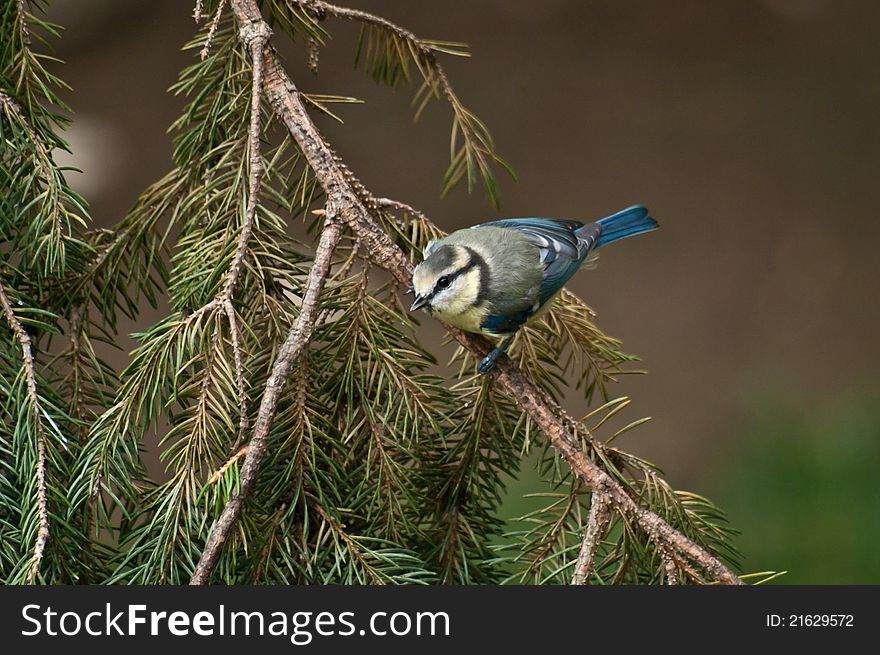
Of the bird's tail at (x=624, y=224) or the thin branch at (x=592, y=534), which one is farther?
the bird's tail at (x=624, y=224)

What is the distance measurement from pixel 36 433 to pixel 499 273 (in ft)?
2.07

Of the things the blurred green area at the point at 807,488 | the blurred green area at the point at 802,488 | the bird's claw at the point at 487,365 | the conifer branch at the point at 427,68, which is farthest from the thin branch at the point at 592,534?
A: the blurred green area at the point at 807,488

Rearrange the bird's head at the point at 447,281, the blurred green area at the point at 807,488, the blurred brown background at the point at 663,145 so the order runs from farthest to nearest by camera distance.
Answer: the blurred brown background at the point at 663,145 < the blurred green area at the point at 807,488 < the bird's head at the point at 447,281

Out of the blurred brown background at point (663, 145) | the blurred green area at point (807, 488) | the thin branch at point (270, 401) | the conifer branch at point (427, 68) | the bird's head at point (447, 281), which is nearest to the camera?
the thin branch at point (270, 401)

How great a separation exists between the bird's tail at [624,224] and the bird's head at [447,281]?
39 centimetres

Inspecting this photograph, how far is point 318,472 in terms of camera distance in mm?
1022

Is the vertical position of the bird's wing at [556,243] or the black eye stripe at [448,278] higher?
the bird's wing at [556,243]

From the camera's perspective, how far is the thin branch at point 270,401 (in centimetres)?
88

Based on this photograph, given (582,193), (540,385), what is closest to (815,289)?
(582,193)

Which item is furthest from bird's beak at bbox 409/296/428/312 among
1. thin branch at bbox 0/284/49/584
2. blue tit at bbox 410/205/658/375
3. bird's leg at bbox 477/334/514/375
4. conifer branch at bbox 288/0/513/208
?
thin branch at bbox 0/284/49/584

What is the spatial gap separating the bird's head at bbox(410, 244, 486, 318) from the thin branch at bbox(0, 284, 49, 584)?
1.44 feet

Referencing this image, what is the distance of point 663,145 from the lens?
3.99 m

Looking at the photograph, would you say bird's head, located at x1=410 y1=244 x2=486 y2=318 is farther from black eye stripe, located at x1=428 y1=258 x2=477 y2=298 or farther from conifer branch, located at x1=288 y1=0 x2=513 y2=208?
conifer branch, located at x1=288 y1=0 x2=513 y2=208

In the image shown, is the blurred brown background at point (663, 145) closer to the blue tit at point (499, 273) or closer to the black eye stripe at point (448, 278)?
the blue tit at point (499, 273)
